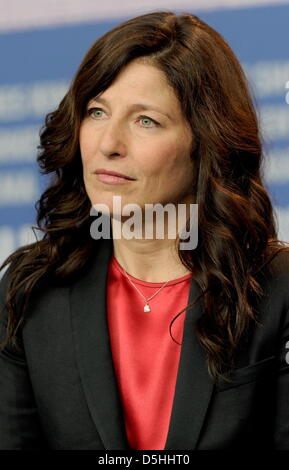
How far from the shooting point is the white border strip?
234 cm

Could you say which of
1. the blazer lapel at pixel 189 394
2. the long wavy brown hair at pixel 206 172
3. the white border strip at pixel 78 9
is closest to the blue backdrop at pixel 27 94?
the white border strip at pixel 78 9

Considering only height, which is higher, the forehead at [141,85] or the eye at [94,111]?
the forehead at [141,85]

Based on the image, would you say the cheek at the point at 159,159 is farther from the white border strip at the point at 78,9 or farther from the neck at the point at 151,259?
the white border strip at the point at 78,9

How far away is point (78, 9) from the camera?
2.45 metres

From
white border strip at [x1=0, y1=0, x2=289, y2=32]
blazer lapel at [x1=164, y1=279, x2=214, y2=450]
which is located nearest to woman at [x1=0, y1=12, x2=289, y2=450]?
blazer lapel at [x1=164, y1=279, x2=214, y2=450]

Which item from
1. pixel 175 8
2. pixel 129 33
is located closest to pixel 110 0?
pixel 175 8

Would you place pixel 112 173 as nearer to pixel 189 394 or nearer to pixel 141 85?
pixel 141 85

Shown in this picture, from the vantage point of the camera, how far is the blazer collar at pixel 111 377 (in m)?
1.57

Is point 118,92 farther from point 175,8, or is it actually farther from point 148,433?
point 175,8

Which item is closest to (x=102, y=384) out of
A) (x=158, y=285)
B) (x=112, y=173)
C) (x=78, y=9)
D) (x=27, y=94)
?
(x=158, y=285)

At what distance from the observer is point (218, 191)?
1662mm

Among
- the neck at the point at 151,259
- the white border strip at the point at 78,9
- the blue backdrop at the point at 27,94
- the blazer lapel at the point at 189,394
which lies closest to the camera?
the blazer lapel at the point at 189,394

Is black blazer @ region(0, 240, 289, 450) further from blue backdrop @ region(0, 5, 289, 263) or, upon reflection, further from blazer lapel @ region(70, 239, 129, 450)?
blue backdrop @ region(0, 5, 289, 263)

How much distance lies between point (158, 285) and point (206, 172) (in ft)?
0.80
